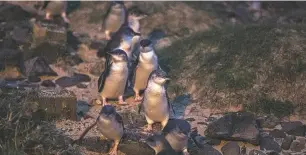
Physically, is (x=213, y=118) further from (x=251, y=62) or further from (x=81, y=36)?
(x=81, y=36)

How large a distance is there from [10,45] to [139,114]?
325cm

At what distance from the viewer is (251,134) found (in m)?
7.55

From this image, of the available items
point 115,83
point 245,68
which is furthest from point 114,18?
point 245,68

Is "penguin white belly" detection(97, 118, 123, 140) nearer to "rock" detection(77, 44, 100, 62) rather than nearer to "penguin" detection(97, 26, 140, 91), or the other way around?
"penguin" detection(97, 26, 140, 91)

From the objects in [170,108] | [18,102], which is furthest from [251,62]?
[18,102]

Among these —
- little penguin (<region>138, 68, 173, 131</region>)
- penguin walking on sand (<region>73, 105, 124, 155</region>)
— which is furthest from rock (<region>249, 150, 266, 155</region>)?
penguin walking on sand (<region>73, 105, 124, 155</region>)

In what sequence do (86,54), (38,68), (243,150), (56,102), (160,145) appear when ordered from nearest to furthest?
(160,145), (243,150), (56,102), (38,68), (86,54)

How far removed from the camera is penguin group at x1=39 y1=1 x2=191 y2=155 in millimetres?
7055

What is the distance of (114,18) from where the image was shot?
11547mm

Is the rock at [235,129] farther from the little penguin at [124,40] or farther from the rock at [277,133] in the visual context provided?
the little penguin at [124,40]

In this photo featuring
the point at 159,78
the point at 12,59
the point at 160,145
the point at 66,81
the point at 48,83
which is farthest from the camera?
the point at 12,59

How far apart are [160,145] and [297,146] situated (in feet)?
5.92

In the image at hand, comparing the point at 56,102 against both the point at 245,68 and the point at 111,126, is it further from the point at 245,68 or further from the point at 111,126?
the point at 245,68

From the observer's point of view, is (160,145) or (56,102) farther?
(56,102)
